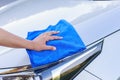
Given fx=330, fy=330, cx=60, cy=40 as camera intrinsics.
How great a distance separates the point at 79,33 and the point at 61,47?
0.63 feet

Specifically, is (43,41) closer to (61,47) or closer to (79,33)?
(61,47)

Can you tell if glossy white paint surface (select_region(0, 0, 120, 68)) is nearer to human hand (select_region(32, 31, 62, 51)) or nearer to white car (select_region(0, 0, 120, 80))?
white car (select_region(0, 0, 120, 80))

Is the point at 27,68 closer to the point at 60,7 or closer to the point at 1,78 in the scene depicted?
the point at 1,78

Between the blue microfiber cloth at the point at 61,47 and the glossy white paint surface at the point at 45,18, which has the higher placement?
the glossy white paint surface at the point at 45,18

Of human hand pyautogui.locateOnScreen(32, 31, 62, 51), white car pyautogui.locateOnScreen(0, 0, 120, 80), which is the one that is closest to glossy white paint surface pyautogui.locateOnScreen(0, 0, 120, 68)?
white car pyautogui.locateOnScreen(0, 0, 120, 80)

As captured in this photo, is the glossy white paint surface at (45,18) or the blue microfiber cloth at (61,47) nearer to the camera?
the blue microfiber cloth at (61,47)

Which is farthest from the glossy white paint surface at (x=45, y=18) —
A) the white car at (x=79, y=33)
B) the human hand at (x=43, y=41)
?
the human hand at (x=43, y=41)

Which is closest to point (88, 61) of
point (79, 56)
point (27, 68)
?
point (79, 56)

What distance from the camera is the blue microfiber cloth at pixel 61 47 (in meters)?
1.76

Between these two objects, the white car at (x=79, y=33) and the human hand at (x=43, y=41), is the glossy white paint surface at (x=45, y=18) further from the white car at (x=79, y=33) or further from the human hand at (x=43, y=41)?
the human hand at (x=43, y=41)

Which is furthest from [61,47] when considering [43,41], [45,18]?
[45,18]

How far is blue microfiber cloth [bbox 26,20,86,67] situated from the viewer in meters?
1.76

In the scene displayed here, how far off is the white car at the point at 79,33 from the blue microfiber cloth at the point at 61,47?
1.3 inches

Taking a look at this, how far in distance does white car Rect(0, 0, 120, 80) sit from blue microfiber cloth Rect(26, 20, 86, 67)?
0.03 m
